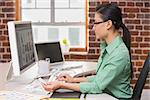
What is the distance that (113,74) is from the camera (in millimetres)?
1903

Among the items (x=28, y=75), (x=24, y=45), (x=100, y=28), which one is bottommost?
(x=28, y=75)

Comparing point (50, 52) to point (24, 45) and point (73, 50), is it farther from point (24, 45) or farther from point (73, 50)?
point (73, 50)

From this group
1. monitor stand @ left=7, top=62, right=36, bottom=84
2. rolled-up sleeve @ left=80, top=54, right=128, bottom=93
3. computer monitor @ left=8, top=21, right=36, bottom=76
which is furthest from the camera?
monitor stand @ left=7, top=62, right=36, bottom=84

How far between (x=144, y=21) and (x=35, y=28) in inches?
58.9

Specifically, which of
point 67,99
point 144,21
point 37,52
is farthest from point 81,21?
point 67,99

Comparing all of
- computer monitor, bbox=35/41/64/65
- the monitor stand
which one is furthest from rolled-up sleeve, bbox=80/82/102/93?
computer monitor, bbox=35/41/64/65

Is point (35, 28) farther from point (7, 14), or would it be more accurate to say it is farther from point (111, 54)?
point (111, 54)

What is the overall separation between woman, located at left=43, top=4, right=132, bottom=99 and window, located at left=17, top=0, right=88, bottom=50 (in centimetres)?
206

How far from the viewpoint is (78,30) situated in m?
4.29

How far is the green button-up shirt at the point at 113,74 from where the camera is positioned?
1.89m

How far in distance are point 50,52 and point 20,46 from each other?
963mm

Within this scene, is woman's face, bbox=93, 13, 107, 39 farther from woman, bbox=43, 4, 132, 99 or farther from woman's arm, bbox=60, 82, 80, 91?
woman's arm, bbox=60, 82, 80, 91

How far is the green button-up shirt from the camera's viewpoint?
6.21ft

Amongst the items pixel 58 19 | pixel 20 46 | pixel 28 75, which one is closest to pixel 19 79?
pixel 28 75
